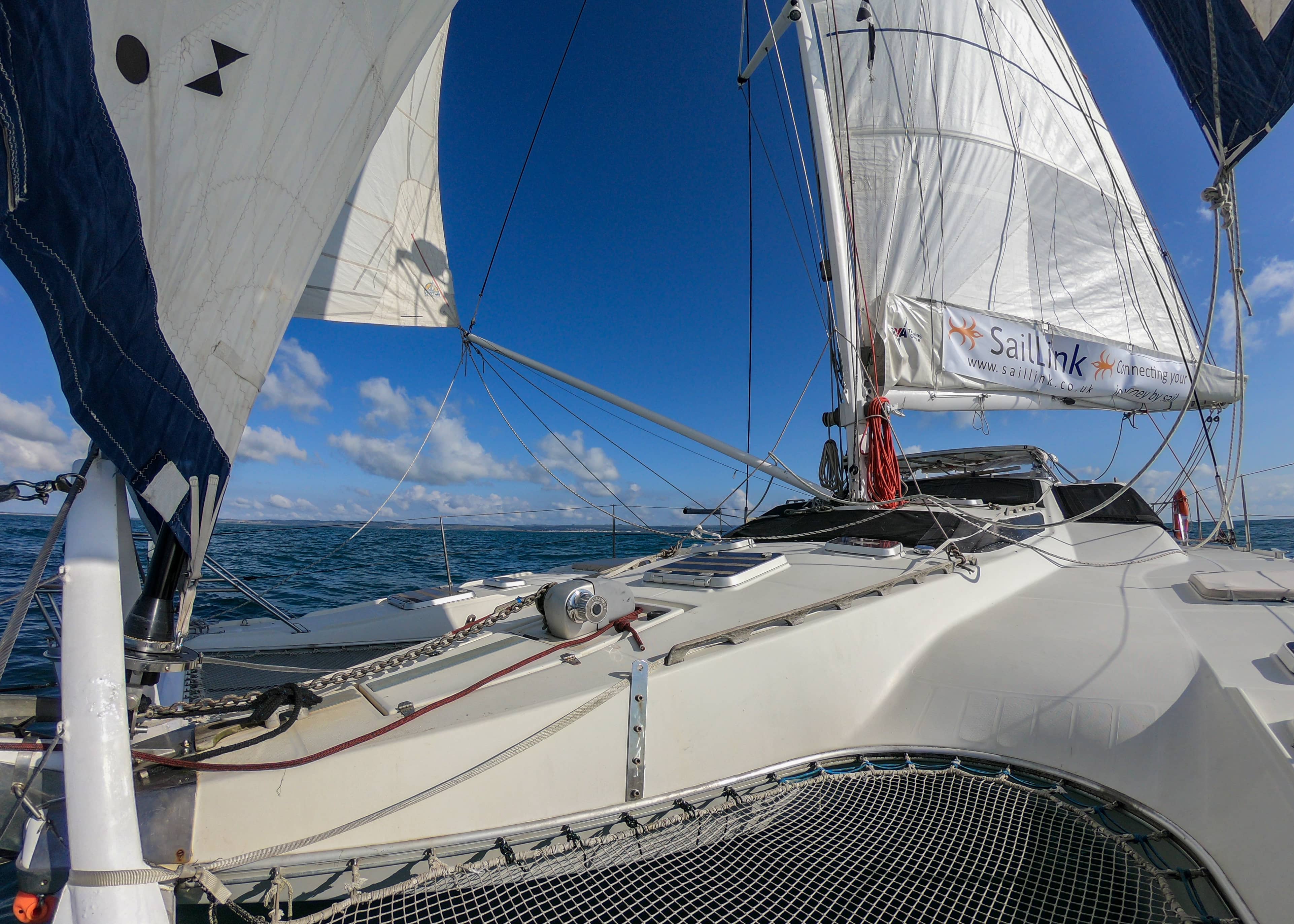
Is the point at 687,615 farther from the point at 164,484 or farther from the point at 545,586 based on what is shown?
the point at 164,484

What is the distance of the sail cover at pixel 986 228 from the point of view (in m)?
6.34

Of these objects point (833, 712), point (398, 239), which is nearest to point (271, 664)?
point (833, 712)

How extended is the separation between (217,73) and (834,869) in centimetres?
243

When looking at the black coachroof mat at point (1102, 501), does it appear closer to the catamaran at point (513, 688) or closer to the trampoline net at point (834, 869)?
the catamaran at point (513, 688)

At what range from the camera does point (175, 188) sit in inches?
48.3

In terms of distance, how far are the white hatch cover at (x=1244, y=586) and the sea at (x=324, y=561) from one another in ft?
10.7

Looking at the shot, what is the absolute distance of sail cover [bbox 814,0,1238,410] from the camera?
634 centimetres

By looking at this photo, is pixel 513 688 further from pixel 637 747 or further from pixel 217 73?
pixel 217 73

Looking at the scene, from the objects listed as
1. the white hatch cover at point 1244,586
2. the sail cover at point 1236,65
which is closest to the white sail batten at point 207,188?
the sail cover at point 1236,65

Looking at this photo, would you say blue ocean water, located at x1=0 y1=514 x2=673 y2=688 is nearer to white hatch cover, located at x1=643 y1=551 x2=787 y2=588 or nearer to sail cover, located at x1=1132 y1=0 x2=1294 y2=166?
white hatch cover, located at x1=643 y1=551 x2=787 y2=588

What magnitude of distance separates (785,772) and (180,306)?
2.17 metres

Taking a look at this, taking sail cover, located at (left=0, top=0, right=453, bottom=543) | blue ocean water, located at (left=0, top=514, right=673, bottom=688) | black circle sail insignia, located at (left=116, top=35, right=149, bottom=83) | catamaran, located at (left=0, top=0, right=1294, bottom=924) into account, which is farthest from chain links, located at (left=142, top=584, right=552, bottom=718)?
black circle sail insignia, located at (left=116, top=35, right=149, bottom=83)

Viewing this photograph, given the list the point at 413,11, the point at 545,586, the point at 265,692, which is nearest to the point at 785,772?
the point at 545,586

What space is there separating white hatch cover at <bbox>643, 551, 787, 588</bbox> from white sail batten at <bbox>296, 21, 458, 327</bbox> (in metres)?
3.75
